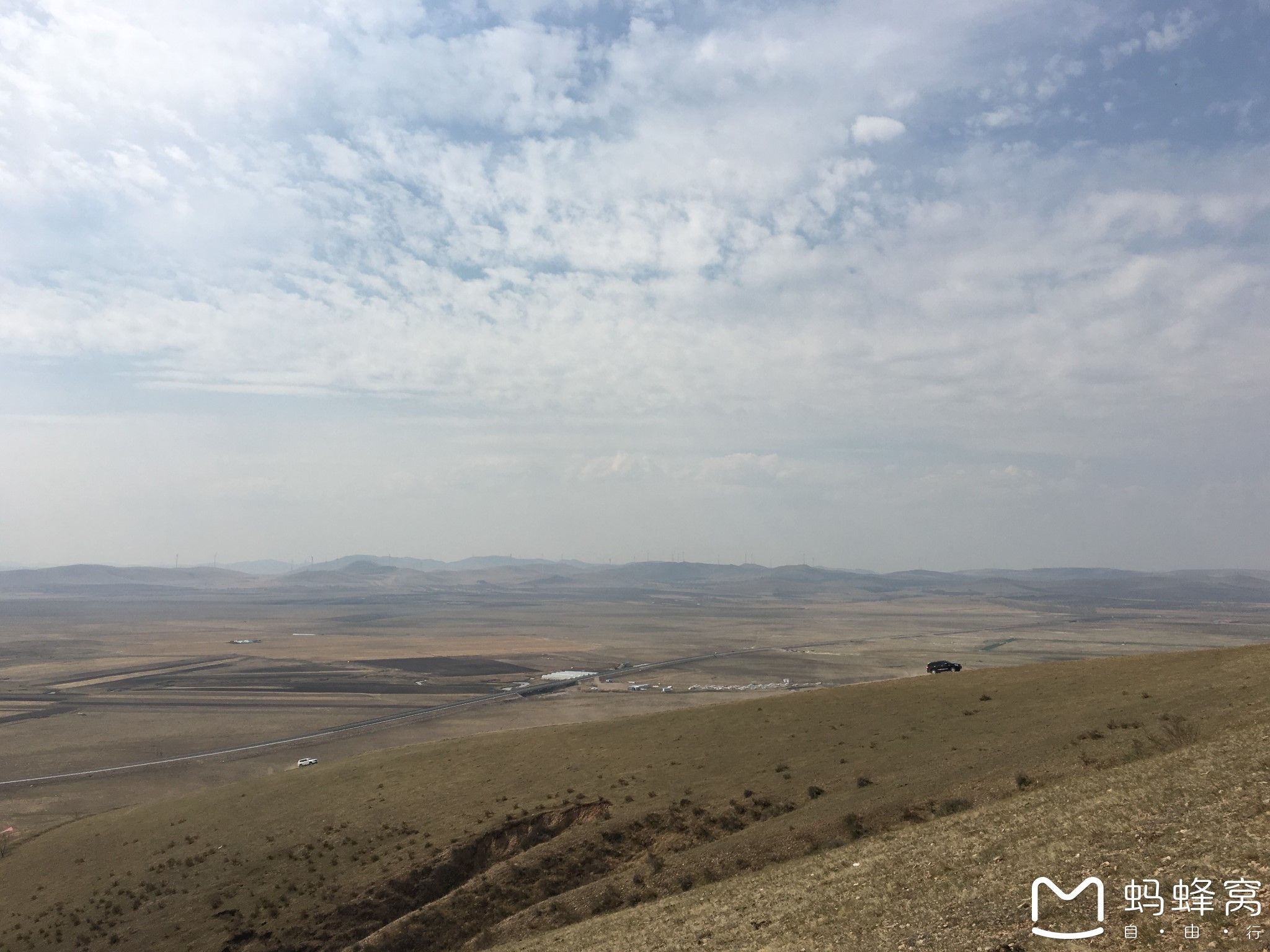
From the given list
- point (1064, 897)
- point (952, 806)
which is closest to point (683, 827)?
point (952, 806)

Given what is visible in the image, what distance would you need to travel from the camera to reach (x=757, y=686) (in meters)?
134

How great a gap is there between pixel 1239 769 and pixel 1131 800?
3.91m

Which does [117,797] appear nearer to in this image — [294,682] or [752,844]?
[752,844]

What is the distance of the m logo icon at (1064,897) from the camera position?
626 inches

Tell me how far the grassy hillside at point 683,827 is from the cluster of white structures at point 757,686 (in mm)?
75502

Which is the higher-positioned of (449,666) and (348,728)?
(348,728)

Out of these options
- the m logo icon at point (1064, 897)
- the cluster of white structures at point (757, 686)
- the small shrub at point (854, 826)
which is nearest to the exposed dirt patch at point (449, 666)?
the cluster of white structures at point (757, 686)

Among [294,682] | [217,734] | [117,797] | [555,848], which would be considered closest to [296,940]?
[555,848]

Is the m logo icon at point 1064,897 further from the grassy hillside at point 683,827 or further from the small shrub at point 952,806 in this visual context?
the small shrub at point 952,806

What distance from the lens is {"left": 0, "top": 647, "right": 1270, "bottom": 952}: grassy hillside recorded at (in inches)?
893

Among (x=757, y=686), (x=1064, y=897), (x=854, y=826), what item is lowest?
(x=757, y=686)

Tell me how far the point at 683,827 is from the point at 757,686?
102m

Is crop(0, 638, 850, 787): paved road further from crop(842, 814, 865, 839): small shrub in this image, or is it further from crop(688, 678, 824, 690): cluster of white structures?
crop(842, 814, 865, 839): small shrub

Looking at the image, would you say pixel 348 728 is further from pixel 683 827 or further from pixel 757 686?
pixel 683 827
